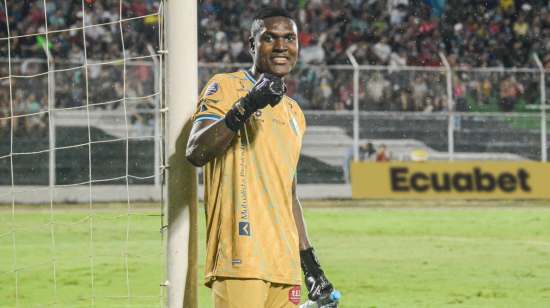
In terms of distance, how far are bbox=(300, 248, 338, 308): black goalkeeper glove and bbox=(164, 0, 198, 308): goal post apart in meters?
0.47

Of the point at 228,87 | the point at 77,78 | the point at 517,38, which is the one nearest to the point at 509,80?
the point at 517,38

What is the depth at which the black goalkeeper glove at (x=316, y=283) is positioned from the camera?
2764 millimetres

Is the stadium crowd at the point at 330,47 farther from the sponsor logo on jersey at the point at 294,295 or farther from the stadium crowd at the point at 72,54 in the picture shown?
the sponsor logo on jersey at the point at 294,295

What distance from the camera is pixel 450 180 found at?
13.2 metres

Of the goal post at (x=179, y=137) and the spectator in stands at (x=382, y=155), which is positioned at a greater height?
the goal post at (x=179, y=137)

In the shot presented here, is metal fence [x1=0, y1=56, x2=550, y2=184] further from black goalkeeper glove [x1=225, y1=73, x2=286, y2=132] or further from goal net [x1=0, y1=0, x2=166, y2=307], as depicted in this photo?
black goalkeeper glove [x1=225, y1=73, x2=286, y2=132]

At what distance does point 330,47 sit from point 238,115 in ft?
49.7

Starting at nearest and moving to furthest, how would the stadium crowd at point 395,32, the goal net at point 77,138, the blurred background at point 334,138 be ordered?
the blurred background at point 334,138
the goal net at point 77,138
the stadium crowd at point 395,32

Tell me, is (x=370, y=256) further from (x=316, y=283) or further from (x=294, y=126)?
(x=294, y=126)

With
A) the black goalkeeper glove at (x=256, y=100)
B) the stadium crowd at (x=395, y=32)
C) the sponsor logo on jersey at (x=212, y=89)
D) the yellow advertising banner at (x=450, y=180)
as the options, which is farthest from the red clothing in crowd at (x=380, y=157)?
the black goalkeeper glove at (x=256, y=100)

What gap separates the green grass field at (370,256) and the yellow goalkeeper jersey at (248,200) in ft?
2.56

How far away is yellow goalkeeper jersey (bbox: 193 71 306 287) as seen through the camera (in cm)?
241

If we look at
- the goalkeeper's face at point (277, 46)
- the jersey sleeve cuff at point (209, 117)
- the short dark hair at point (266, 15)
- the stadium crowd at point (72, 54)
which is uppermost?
the stadium crowd at point (72, 54)

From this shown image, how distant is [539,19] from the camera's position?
18422 millimetres
